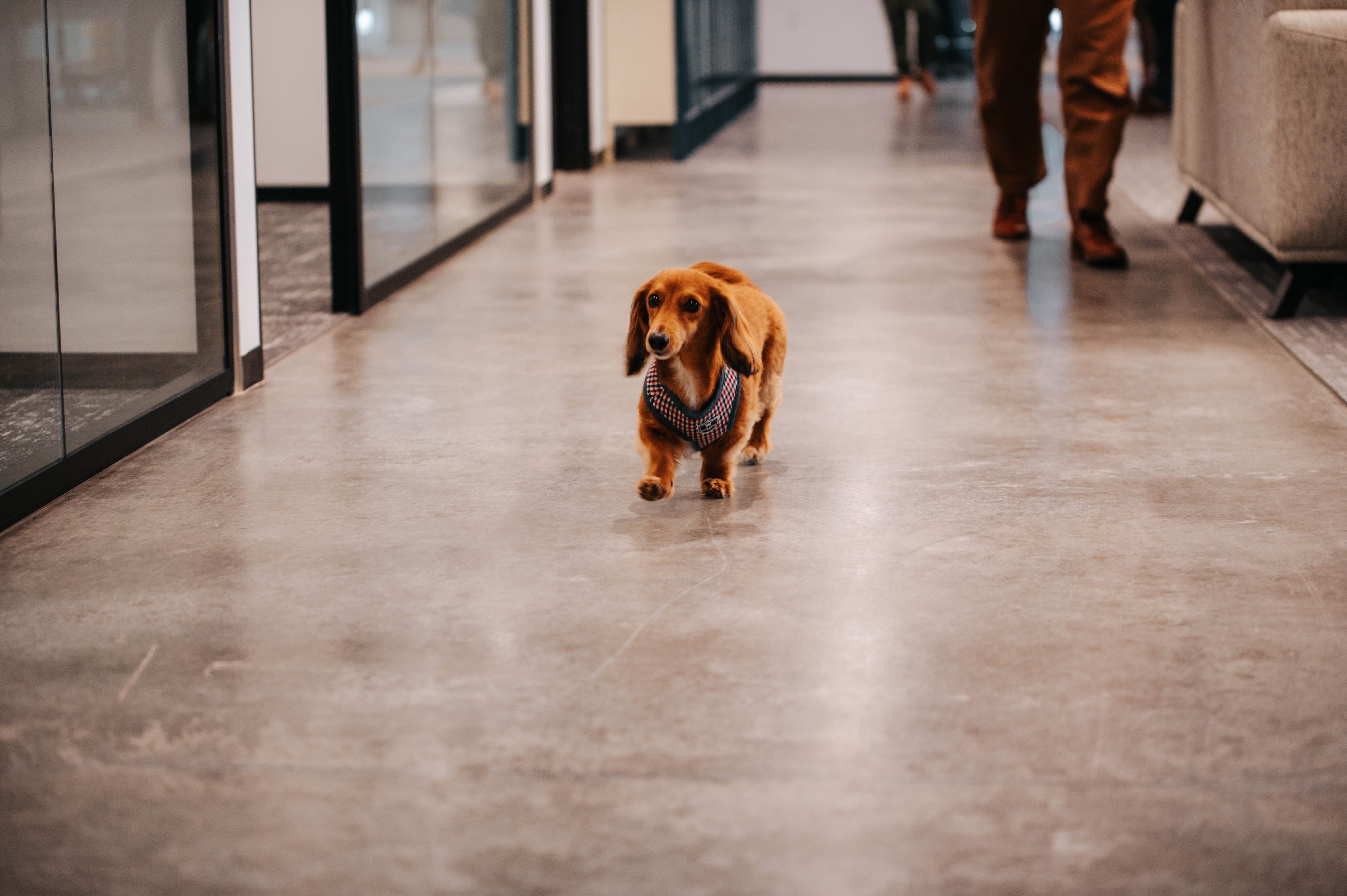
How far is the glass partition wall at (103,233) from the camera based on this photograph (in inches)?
86.0

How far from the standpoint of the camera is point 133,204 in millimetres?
2584

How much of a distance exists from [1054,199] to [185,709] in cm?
515

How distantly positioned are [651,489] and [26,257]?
99 centimetres

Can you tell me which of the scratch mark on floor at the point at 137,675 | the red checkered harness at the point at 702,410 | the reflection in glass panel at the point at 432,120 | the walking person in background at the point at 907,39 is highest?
the walking person in background at the point at 907,39

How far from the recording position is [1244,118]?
3.89 meters

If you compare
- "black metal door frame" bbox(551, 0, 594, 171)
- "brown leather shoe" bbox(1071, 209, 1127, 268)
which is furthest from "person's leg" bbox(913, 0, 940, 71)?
"brown leather shoe" bbox(1071, 209, 1127, 268)

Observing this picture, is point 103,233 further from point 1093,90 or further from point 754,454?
point 1093,90

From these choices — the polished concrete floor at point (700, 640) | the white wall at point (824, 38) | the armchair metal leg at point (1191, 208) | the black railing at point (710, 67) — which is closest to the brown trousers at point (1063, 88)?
the armchair metal leg at point (1191, 208)

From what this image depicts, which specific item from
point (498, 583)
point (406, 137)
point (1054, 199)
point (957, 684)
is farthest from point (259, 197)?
point (957, 684)

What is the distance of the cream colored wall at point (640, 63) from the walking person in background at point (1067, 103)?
3242 mm

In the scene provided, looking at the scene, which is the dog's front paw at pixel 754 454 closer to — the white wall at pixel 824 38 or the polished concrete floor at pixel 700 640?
the polished concrete floor at pixel 700 640

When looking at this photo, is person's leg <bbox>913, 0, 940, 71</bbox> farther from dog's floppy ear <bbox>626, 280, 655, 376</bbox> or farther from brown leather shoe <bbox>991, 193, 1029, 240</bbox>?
dog's floppy ear <bbox>626, 280, 655, 376</bbox>

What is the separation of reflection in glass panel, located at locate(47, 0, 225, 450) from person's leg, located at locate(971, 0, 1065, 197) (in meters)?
2.63

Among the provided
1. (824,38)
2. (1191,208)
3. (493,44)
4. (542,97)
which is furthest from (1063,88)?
(824,38)
